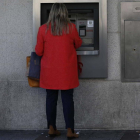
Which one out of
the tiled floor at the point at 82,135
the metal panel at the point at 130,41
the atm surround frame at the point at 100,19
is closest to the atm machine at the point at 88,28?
the atm surround frame at the point at 100,19

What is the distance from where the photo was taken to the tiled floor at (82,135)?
4324 mm

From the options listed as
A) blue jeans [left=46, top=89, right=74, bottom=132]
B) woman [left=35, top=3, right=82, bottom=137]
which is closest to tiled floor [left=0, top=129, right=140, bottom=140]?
blue jeans [left=46, top=89, right=74, bottom=132]

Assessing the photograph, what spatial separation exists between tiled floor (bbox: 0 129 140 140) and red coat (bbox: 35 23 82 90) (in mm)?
844

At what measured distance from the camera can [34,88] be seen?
467 cm

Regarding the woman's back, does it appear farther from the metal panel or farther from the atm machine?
the metal panel

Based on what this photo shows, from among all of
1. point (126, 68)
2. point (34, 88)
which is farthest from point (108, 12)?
point (34, 88)

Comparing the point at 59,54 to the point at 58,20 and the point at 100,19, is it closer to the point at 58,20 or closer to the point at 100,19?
the point at 58,20

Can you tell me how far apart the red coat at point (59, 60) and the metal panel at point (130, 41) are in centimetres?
90

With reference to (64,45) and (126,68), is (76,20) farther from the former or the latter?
(126,68)

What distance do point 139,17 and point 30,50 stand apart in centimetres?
174

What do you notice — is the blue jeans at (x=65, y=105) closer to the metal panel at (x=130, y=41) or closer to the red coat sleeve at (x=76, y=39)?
the red coat sleeve at (x=76, y=39)

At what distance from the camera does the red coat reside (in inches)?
156

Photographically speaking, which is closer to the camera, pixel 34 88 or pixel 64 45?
pixel 64 45

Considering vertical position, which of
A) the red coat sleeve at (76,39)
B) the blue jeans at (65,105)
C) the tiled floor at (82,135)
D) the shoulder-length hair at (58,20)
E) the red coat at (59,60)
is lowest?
the tiled floor at (82,135)
